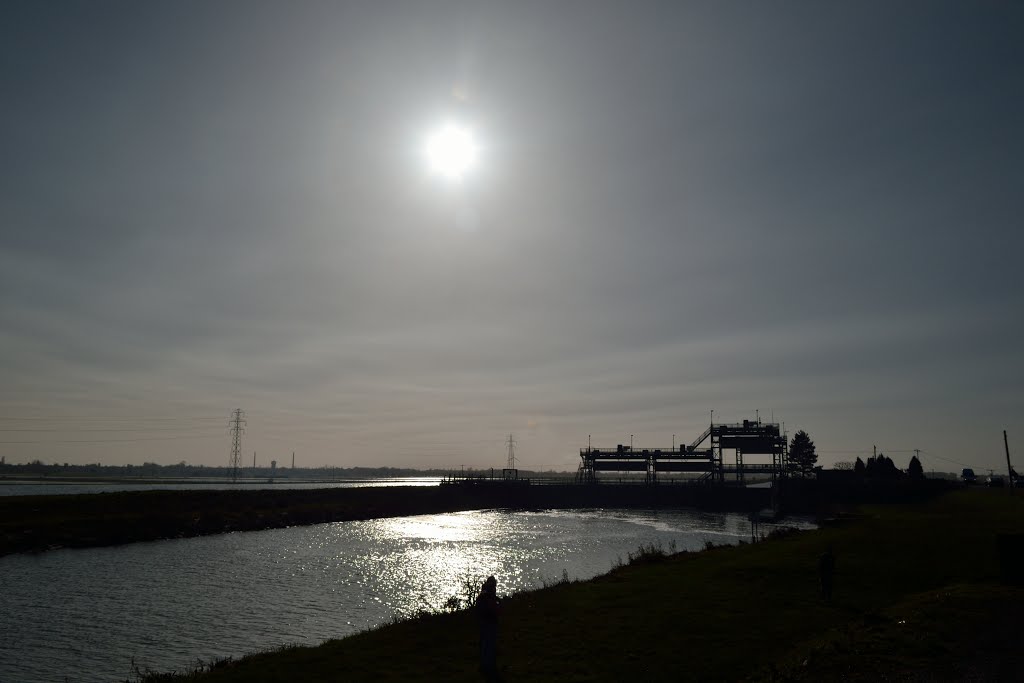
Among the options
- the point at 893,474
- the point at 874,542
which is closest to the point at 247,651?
the point at 874,542

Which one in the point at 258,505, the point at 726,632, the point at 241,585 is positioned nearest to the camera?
the point at 726,632

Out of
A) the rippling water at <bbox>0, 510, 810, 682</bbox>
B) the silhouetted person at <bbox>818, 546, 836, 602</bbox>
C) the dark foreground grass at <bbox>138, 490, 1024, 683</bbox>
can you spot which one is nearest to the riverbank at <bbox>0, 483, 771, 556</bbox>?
the rippling water at <bbox>0, 510, 810, 682</bbox>

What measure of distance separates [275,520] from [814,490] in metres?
81.3

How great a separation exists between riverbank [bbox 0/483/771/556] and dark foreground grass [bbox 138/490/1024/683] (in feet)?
145

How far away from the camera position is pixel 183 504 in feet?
234

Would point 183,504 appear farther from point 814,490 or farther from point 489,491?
point 814,490

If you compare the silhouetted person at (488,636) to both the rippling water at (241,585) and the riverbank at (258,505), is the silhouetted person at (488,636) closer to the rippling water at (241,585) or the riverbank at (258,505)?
the rippling water at (241,585)

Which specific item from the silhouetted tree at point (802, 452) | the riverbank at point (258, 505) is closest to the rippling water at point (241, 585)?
the riverbank at point (258, 505)

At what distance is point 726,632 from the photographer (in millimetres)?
18594

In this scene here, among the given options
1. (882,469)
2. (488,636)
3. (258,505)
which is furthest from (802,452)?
(488,636)

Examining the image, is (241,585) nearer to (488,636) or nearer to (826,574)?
(488,636)

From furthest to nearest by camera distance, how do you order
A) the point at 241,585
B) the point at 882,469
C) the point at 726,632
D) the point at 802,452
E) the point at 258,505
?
the point at 802,452 → the point at 882,469 → the point at 258,505 → the point at 241,585 → the point at 726,632

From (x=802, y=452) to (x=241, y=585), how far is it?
140m

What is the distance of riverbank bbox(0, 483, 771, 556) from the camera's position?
54219 millimetres
